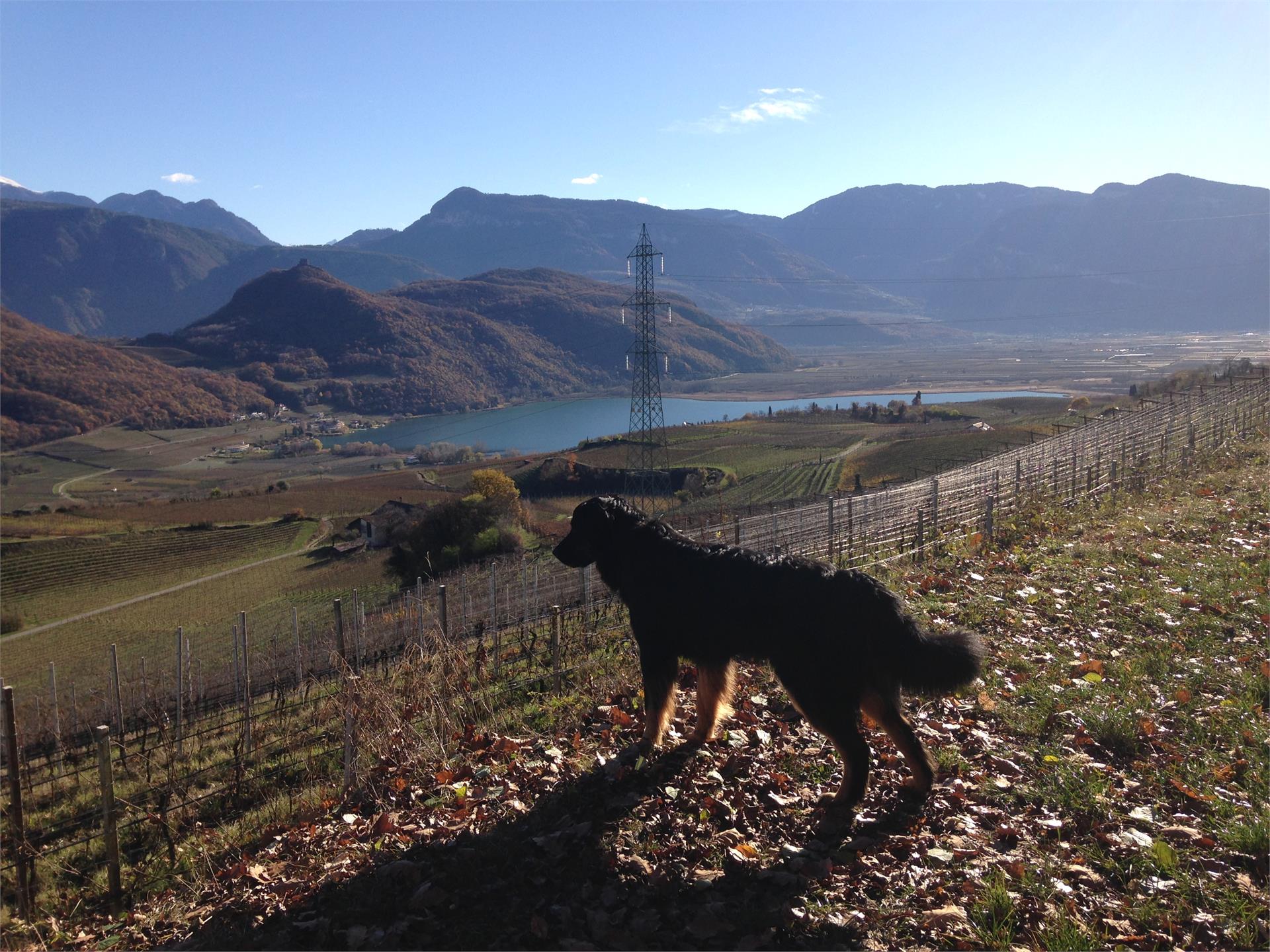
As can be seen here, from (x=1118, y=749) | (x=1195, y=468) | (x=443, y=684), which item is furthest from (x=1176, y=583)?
(x=1195, y=468)

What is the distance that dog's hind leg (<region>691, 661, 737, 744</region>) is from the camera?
522cm

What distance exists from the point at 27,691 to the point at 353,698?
24703 millimetres

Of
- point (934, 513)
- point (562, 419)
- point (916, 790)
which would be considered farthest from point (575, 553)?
point (562, 419)

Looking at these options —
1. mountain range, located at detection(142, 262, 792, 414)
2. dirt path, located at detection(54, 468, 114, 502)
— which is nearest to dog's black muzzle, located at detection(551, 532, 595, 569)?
dirt path, located at detection(54, 468, 114, 502)

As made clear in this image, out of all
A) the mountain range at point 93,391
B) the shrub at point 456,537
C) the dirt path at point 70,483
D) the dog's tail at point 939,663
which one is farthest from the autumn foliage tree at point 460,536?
the mountain range at point 93,391

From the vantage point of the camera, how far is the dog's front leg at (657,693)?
527 cm

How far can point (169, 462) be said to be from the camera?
10325cm

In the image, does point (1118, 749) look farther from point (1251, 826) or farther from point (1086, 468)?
point (1086, 468)

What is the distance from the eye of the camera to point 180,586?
4469 cm

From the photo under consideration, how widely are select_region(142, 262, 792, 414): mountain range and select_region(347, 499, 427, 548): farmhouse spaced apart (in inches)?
3797

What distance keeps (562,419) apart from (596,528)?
124172 mm

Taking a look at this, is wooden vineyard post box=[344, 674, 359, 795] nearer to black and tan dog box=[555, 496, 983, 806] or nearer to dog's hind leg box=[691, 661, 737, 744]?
black and tan dog box=[555, 496, 983, 806]

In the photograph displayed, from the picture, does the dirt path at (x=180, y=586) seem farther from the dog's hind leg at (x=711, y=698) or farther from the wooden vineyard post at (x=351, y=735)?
the dog's hind leg at (x=711, y=698)

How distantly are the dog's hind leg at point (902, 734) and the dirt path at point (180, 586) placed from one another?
42.7 m
